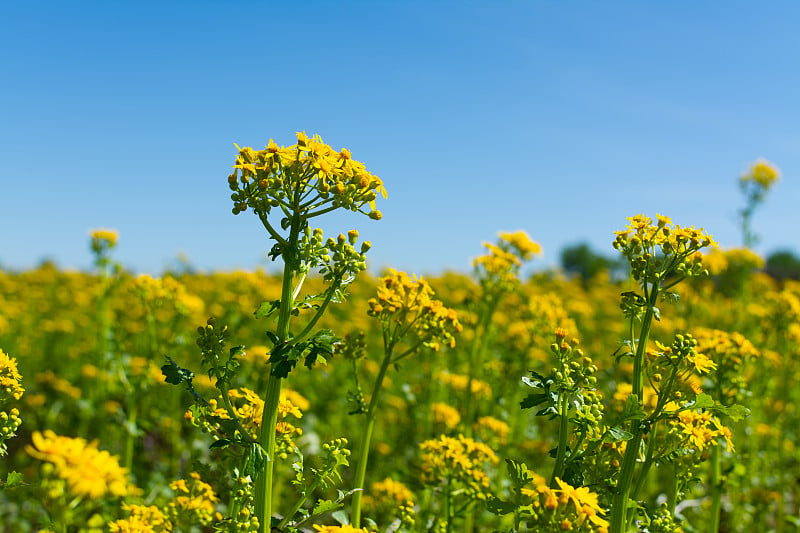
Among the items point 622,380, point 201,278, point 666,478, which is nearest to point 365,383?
point 622,380

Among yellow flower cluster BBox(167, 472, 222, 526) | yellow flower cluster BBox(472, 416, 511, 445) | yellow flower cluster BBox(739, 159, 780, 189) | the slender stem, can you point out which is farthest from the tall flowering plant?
yellow flower cluster BBox(739, 159, 780, 189)

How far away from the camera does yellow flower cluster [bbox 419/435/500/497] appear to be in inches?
157

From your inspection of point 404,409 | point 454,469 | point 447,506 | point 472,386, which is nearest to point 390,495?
point 447,506

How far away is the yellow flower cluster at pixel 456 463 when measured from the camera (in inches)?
157

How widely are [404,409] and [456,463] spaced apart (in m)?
4.03

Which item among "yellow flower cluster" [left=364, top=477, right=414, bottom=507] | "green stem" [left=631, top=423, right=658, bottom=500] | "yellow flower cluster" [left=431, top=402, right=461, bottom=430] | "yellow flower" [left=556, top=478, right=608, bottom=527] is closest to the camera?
"yellow flower" [left=556, top=478, right=608, bottom=527]

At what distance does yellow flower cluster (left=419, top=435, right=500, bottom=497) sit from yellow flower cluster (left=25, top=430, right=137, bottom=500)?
95.3 inches

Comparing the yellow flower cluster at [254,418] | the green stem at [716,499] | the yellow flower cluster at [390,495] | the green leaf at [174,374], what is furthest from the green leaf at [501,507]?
the green stem at [716,499]

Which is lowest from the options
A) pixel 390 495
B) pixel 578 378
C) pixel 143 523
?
pixel 143 523

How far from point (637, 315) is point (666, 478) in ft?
18.7

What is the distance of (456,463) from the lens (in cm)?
Result: 401

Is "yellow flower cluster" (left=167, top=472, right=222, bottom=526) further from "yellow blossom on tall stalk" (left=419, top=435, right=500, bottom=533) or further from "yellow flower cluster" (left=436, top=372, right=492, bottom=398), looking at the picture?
"yellow flower cluster" (left=436, top=372, right=492, bottom=398)

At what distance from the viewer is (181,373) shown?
2670mm

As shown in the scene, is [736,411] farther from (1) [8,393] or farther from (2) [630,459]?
(1) [8,393]
